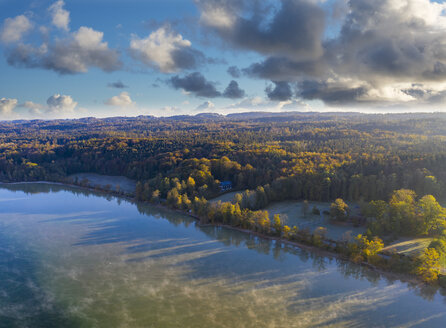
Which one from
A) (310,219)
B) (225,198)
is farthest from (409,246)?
(225,198)

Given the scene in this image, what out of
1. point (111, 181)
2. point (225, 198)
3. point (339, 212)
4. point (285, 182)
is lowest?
point (225, 198)

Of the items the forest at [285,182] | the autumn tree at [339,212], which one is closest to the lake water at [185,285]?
the forest at [285,182]

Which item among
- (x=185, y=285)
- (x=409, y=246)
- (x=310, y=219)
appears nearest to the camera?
(x=185, y=285)

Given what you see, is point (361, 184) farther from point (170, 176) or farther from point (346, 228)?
point (170, 176)

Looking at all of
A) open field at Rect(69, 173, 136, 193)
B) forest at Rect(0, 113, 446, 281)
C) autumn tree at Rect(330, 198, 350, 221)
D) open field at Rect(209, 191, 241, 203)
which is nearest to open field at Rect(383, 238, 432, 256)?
forest at Rect(0, 113, 446, 281)

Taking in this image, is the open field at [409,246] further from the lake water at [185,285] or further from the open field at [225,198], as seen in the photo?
the open field at [225,198]

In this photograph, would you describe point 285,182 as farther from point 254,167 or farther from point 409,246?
point 409,246

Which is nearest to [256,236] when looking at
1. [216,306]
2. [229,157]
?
[216,306]

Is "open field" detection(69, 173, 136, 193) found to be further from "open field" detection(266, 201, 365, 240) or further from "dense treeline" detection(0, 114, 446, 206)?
"open field" detection(266, 201, 365, 240)
